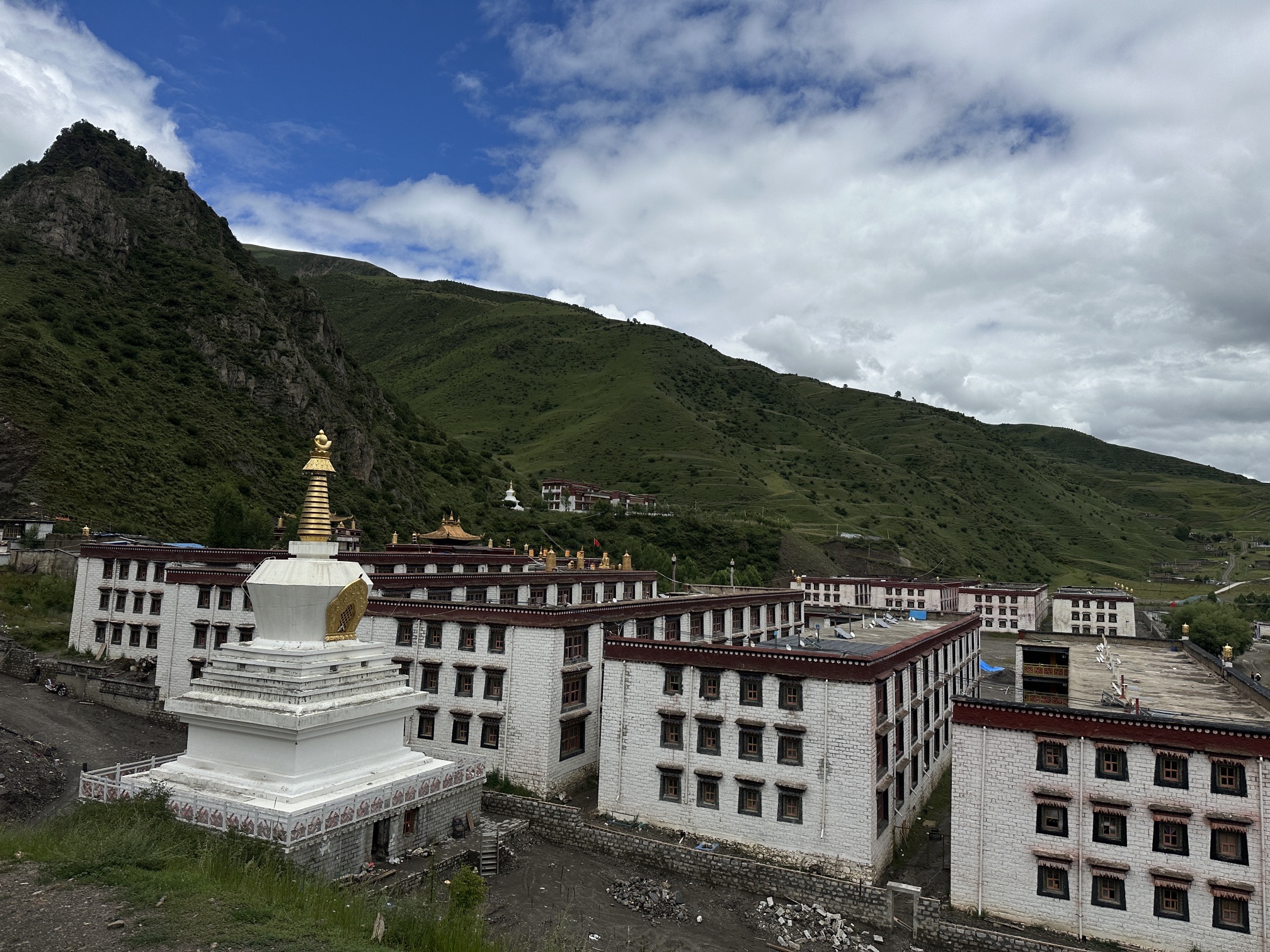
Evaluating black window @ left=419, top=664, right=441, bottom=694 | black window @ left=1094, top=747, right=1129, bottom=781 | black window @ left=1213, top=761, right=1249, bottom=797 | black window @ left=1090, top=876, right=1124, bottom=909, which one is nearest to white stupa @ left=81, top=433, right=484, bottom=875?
black window @ left=419, top=664, right=441, bottom=694

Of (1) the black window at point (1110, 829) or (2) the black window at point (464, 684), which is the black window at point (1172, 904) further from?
(2) the black window at point (464, 684)

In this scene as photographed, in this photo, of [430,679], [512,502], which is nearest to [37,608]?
[430,679]

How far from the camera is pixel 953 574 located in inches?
5827

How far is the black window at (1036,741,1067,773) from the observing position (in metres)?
23.8

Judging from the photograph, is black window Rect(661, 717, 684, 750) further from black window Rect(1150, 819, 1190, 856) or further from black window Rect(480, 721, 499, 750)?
black window Rect(1150, 819, 1190, 856)

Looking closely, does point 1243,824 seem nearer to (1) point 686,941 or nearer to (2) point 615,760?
(1) point 686,941

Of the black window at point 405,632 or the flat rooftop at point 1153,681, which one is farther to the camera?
the black window at point 405,632

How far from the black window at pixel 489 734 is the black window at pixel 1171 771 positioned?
24.5 meters

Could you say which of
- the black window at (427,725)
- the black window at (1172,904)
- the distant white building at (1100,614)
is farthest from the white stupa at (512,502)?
the black window at (1172,904)

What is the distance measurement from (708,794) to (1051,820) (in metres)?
11.7

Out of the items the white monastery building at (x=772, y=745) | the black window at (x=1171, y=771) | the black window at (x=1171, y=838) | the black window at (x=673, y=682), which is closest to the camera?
the black window at (x=1171, y=838)

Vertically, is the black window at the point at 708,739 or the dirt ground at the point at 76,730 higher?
the black window at the point at 708,739

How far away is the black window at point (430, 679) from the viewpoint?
35.7 metres

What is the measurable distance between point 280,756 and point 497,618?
42.6 ft
